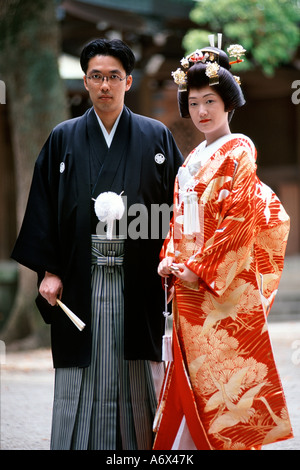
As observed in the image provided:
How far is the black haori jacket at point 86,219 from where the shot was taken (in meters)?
3.21

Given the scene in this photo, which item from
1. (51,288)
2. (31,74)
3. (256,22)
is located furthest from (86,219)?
(256,22)

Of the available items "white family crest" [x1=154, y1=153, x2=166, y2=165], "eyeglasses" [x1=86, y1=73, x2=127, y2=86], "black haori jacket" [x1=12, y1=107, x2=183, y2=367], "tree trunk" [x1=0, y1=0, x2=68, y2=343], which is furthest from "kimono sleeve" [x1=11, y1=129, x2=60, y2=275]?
"tree trunk" [x1=0, y1=0, x2=68, y2=343]

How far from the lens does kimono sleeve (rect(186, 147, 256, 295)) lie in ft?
9.43

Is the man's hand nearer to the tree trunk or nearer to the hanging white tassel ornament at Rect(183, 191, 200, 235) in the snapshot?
the hanging white tassel ornament at Rect(183, 191, 200, 235)

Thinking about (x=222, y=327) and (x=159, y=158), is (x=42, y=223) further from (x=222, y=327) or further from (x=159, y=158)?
(x=222, y=327)

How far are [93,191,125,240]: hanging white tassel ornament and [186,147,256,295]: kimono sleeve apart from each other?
17.3 inches

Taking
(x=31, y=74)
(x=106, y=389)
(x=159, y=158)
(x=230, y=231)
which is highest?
(x=31, y=74)

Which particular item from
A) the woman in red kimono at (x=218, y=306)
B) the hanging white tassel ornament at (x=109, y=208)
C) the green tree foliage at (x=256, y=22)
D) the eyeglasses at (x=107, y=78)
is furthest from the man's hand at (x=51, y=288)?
the green tree foliage at (x=256, y=22)

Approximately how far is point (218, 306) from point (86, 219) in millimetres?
702

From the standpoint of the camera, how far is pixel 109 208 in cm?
316

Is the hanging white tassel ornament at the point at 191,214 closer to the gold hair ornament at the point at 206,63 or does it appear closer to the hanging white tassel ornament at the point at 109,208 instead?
the hanging white tassel ornament at the point at 109,208

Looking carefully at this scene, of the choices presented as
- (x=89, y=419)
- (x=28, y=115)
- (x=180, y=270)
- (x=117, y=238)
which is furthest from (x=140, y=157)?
(x=28, y=115)

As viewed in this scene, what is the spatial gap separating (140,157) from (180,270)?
62 centimetres

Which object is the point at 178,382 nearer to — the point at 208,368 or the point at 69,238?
the point at 208,368
